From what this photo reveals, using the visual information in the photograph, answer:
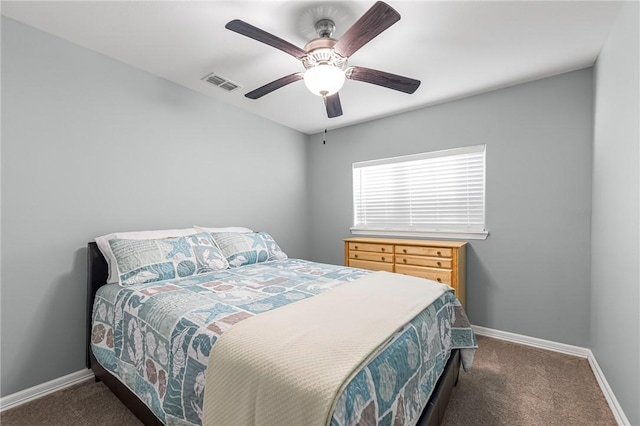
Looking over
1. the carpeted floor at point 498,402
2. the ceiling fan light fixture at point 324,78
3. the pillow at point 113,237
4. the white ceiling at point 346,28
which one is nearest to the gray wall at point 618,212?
the carpeted floor at point 498,402

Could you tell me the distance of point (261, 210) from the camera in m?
3.70

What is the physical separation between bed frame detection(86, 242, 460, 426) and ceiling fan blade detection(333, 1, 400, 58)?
1917mm

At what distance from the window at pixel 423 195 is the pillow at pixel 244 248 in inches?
56.7

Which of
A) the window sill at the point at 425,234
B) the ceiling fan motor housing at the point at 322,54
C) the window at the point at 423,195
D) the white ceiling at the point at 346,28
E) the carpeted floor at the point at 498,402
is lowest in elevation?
the carpeted floor at the point at 498,402

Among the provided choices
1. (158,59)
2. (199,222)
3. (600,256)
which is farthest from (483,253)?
(158,59)

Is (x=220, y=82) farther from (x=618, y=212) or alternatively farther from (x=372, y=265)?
(x=618, y=212)

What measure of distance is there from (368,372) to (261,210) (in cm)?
289

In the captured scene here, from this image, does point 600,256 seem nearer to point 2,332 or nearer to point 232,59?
point 232,59

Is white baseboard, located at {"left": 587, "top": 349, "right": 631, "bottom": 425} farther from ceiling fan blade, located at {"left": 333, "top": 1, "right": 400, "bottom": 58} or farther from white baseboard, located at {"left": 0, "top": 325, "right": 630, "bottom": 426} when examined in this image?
ceiling fan blade, located at {"left": 333, "top": 1, "right": 400, "bottom": 58}

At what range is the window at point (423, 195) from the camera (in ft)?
10.1

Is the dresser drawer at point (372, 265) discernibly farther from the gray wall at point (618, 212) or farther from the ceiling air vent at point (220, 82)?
the ceiling air vent at point (220, 82)

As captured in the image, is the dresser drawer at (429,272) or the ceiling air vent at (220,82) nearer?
the ceiling air vent at (220,82)

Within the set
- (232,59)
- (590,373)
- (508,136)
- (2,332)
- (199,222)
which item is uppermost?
(232,59)

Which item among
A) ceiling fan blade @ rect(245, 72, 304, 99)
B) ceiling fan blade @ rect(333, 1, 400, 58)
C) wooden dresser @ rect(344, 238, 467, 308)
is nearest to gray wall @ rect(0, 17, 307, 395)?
ceiling fan blade @ rect(245, 72, 304, 99)
